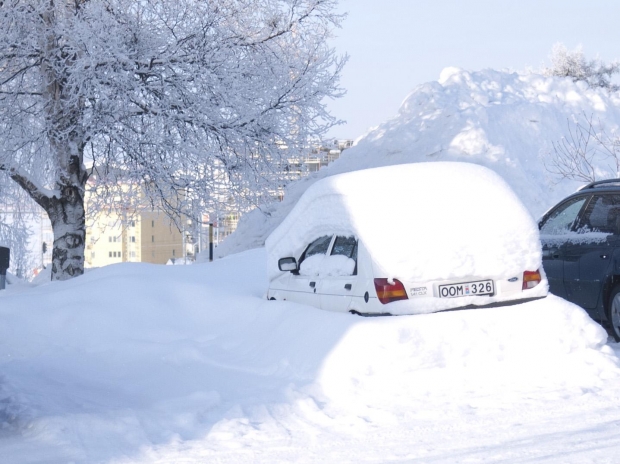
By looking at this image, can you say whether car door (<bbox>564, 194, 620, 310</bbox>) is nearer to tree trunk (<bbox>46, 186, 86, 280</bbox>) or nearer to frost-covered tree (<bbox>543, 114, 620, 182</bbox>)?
tree trunk (<bbox>46, 186, 86, 280</bbox>)

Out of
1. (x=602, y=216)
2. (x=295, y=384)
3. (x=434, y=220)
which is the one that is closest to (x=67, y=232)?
(x=295, y=384)

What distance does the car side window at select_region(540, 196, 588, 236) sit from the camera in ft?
30.4

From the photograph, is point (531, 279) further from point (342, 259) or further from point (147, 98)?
point (147, 98)

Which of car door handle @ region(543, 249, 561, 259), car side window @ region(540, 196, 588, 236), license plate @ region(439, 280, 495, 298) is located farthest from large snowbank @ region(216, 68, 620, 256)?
license plate @ region(439, 280, 495, 298)

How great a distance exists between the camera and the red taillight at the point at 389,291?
6.72 m

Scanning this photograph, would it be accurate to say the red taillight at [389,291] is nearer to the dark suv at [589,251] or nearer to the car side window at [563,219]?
the dark suv at [589,251]

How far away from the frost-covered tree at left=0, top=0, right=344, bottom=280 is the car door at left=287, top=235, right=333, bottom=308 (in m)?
5.45

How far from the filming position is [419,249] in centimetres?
684

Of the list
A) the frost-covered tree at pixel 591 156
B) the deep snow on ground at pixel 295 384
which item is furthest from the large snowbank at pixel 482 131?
the deep snow on ground at pixel 295 384

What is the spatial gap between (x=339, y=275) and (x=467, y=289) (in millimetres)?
1178

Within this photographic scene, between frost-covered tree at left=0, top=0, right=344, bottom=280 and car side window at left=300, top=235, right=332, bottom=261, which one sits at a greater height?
frost-covered tree at left=0, top=0, right=344, bottom=280

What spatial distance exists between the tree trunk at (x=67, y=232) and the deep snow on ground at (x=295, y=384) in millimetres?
4696

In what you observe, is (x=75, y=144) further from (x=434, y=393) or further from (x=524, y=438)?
(x=524, y=438)

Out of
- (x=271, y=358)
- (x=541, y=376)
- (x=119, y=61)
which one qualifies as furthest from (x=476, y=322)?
(x=119, y=61)
